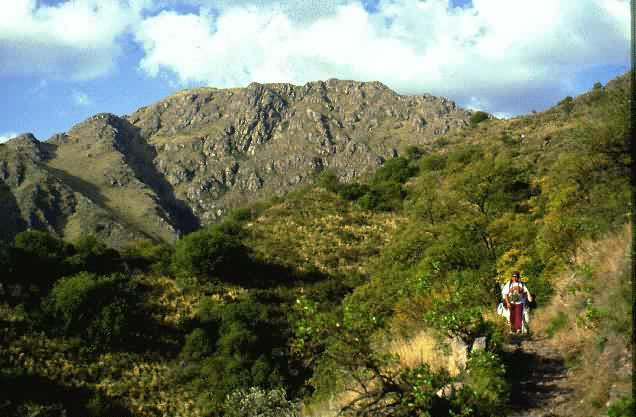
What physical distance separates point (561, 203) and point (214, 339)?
93.1 feet

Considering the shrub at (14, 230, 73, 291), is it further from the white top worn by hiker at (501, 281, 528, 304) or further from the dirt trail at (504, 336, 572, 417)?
the dirt trail at (504, 336, 572, 417)

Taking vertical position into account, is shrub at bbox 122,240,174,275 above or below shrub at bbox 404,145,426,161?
below

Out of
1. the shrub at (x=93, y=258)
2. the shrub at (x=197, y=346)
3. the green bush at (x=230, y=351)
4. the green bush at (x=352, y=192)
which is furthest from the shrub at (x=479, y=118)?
the shrub at (x=197, y=346)

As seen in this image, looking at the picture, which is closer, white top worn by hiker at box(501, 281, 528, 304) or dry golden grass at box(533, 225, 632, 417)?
dry golden grass at box(533, 225, 632, 417)

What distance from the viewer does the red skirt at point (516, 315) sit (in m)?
11.6

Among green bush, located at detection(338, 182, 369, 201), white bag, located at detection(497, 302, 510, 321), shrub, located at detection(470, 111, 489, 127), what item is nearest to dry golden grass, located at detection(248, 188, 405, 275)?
green bush, located at detection(338, 182, 369, 201)

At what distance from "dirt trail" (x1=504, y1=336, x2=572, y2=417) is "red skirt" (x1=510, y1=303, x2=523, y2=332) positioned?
2.34 feet

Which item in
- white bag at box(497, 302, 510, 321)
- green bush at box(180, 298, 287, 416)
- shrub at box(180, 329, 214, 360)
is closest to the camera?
white bag at box(497, 302, 510, 321)

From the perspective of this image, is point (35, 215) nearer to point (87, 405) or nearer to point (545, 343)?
point (87, 405)

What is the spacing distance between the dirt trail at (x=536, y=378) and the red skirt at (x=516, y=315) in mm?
715

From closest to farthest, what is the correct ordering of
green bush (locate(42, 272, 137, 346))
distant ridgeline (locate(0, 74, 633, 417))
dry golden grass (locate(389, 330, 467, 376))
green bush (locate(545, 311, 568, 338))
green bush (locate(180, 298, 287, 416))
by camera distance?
distant ridgeline (locate(0, 74, 633, 417))
dry golden grass (locate(389, 330, 467, 376))
green bush (locate(545, 311, 568, 338))
green bush (locate(180, 298, 287, 416))
green bush (locate(42, 272, 137, 346))

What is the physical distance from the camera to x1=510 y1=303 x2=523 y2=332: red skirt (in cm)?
1155

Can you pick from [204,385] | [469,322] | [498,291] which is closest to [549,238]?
[498,291]

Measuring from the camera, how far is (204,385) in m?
33.3
